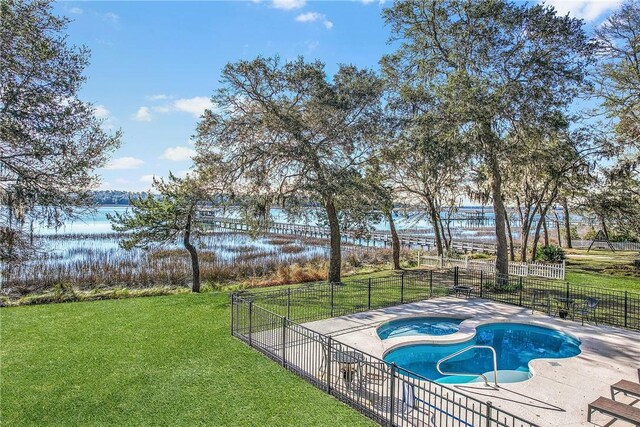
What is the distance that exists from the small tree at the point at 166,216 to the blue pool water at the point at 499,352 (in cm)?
1164

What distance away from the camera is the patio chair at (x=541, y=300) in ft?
44.9

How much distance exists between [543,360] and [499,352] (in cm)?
169

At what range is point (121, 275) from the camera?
848 inches

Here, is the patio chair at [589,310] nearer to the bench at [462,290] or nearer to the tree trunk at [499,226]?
the bench at [462,290]

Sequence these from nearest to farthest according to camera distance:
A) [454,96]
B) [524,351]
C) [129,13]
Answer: [524,351] < [129,13] < [454,96]

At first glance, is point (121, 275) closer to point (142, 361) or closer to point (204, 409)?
point (142, 361)

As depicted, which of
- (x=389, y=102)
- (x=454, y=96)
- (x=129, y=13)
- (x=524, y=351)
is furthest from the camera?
(x=389, y=102)

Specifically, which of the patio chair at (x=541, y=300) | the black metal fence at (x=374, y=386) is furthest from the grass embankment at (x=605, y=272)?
the black metal fence at (x=374, y=386)

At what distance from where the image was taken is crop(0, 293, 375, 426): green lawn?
263 inches

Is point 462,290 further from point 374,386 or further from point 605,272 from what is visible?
point 605,272

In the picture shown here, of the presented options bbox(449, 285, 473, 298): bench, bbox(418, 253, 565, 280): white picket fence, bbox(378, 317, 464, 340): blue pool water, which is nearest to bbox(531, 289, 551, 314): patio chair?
bbox(449, 285, 473, 298): bench

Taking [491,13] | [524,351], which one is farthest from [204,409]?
[491,13]

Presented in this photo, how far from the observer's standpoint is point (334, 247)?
778 inches

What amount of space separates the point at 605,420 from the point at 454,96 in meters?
13.1
